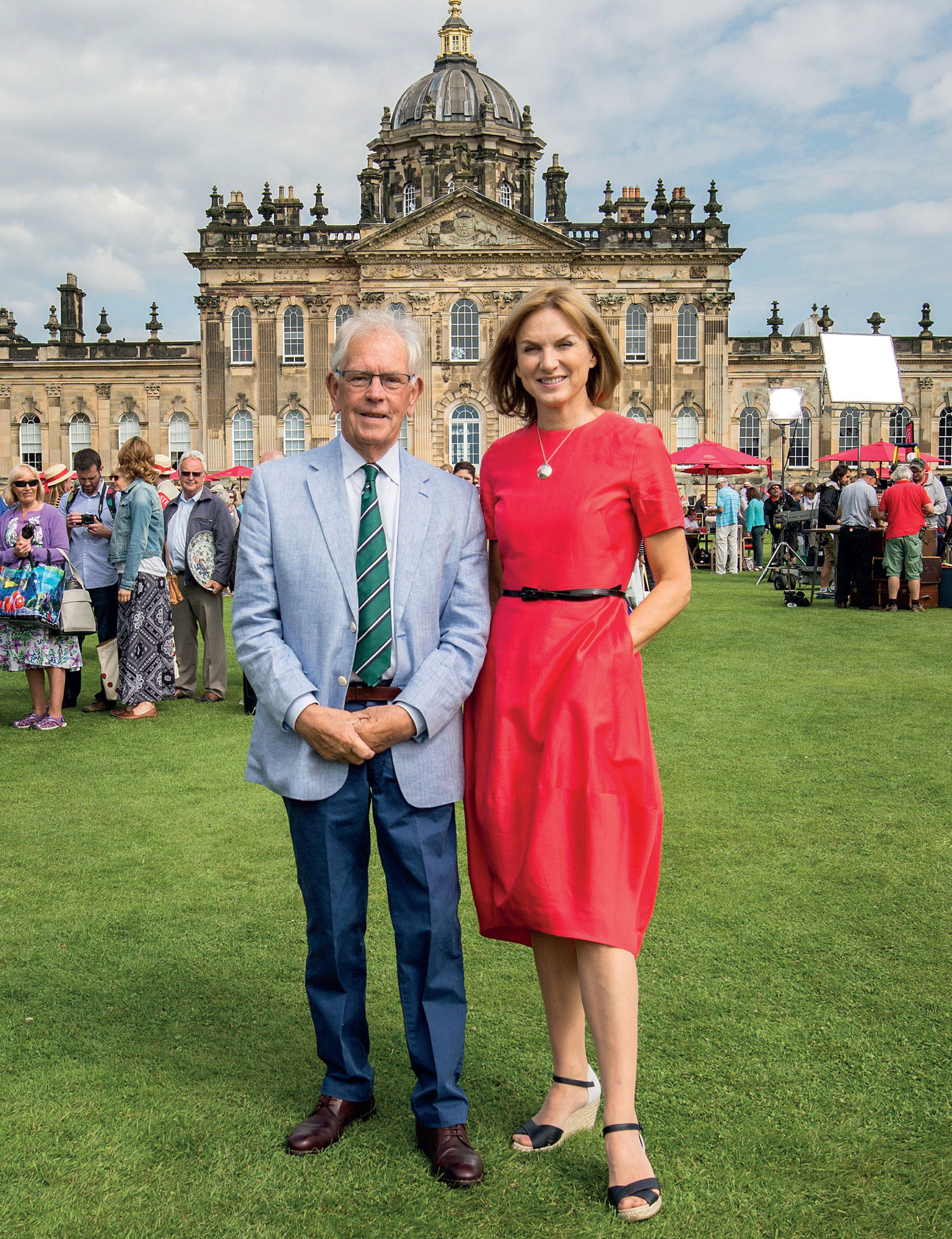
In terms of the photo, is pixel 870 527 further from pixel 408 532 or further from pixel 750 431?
pixel 750 431

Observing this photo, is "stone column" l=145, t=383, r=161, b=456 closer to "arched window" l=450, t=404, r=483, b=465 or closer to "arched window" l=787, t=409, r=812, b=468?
"arched window" l=450, t=404, r=483, b=465

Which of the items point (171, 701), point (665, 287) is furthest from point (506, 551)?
point (665, 287)

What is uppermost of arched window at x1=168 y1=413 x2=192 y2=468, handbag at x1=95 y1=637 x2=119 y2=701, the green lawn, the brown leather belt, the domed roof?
the domed roof

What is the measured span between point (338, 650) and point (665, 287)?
45387 millimetres

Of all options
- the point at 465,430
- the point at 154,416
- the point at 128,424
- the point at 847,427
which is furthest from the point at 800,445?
the point at 128,424

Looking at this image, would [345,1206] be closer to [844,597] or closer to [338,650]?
[338,650]

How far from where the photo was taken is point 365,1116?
2.98 meters

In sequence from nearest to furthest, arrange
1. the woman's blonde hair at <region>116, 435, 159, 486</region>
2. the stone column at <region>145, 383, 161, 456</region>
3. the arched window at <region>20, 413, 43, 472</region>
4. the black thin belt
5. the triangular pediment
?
the black thin belt, the woman's blonde hair at <region>116, 435, 159, 486</region>, the triangular pediment, the stone column at <region>145, 383, 161, 456</region>, the arched window at <region>20, 413, 43, 472</region>

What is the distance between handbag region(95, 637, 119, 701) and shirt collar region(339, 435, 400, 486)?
6.50 m

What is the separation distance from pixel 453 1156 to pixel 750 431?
49089mm

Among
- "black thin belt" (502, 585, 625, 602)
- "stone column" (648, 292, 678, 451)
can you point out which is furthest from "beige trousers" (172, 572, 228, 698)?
"stone column" (648, 292, 678, 451)

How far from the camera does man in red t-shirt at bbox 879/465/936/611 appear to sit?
48.7 feet

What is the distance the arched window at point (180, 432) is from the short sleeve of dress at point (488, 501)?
48252 mm

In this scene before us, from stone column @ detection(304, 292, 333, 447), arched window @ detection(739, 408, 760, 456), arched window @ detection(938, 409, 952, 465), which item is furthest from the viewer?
arched window @ detection(938, 409, 952, 465)
